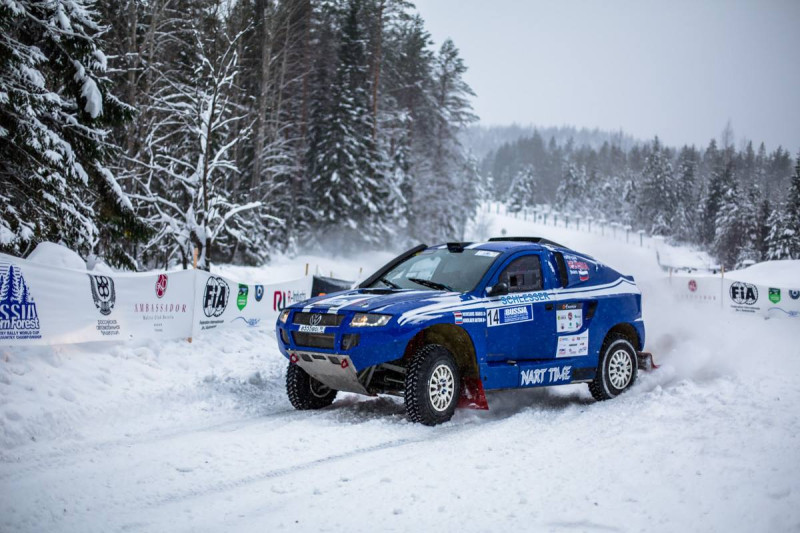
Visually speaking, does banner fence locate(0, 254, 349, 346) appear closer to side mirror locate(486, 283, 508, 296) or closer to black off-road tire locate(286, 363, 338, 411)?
black off-road tire locate(286, 363, 338, 411)

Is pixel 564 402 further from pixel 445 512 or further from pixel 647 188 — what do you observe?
pixel 647 188

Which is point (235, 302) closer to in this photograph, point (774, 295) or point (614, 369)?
point (614, 369)

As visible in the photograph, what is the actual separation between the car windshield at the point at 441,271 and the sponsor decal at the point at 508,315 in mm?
376

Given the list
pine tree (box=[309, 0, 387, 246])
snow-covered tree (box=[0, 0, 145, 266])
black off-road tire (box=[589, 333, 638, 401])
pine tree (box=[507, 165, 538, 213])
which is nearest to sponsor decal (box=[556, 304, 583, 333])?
black off-road tire (box=[589, 333, 638, 401])

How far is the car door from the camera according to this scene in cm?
739

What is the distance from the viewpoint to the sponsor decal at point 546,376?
763cm

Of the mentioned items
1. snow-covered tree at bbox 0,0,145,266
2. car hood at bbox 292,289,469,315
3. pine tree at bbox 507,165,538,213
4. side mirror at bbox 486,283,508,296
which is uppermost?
pine tree at bbox 507,165,538,213

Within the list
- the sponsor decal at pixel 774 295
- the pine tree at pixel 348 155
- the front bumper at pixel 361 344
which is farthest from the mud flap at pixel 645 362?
the pine tree at pixel 348 155

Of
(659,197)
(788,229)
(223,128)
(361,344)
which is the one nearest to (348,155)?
(223,128)

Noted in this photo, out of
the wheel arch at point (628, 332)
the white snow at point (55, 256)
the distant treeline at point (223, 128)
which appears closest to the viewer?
the wheel arch at point (628, 332)

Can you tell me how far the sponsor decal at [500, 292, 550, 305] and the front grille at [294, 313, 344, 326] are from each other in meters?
1.91

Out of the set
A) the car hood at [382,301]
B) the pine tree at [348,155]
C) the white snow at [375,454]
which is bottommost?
the white snow at [375,454]

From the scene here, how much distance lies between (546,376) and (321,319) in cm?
281

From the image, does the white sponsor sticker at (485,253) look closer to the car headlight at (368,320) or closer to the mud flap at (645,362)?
the car headlight at (368,320)
